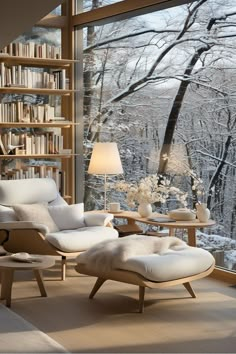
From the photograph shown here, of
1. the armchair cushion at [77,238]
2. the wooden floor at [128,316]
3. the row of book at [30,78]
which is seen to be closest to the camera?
the wooden floor at [128,316]

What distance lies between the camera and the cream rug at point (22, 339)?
3.59 m

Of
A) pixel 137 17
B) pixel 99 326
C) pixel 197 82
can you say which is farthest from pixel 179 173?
pixel 99 326

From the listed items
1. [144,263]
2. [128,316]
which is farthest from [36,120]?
[128,316]

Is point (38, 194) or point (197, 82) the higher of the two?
point (197, 82)

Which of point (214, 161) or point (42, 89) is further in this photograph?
point (42, 89)

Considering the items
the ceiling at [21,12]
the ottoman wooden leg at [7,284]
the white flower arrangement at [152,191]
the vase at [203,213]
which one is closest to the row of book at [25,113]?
the white flower arrangement at [152,191]

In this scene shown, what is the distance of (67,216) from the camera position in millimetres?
5832

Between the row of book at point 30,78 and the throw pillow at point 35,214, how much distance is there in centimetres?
178

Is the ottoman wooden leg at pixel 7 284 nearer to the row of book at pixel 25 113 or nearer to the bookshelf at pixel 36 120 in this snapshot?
the bookshelf at pixel 36 120

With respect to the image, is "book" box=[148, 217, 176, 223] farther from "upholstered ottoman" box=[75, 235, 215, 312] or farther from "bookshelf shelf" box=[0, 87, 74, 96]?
"bookshelf shelf" box=[0, 87, 74, 96]

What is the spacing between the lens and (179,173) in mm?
6145

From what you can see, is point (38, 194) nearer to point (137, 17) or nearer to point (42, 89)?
point (42, 89)

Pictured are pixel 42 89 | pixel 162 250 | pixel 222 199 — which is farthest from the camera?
pixel 42 89

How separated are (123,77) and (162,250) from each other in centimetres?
267
